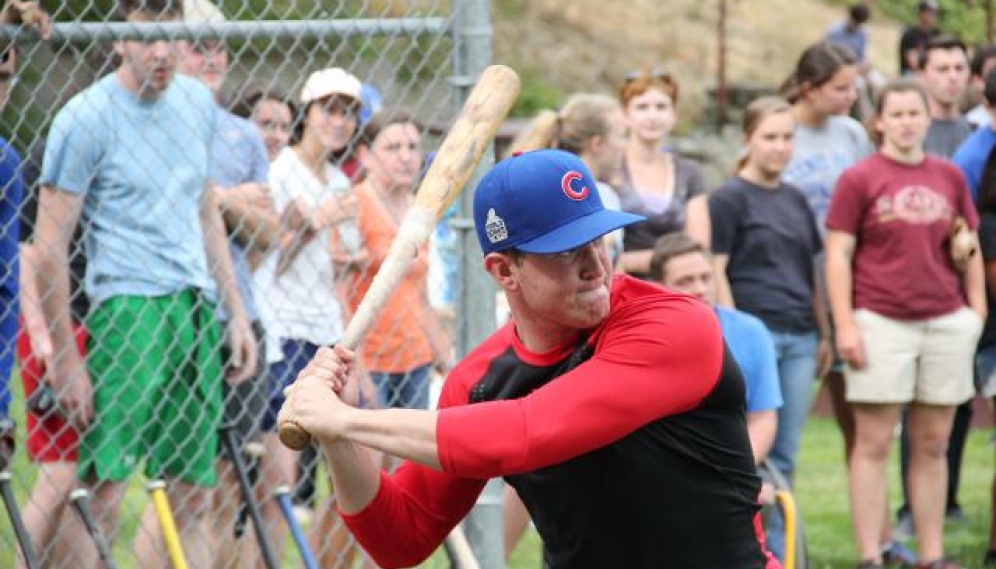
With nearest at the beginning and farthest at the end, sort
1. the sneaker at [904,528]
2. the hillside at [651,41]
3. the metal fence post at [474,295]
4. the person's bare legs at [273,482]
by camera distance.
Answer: the metal fence post at [474,295]
the person's bare legs at [273,482]
the sneaker at [904,528]
the hillside at [651,41]

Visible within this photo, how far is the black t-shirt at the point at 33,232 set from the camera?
205 inches

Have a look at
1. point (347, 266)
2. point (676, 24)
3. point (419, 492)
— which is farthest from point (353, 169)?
point (676, 24)

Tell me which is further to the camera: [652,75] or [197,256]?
[652,75]

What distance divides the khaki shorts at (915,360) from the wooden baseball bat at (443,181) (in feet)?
9.68

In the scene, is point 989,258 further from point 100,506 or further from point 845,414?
point 100,506

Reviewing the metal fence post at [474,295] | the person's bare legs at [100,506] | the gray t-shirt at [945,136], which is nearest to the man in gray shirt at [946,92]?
the gray t-shirt at [945,136]

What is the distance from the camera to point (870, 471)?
21.6 ft

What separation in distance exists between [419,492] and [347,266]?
7.93ft

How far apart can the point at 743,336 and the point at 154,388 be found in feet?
6.50

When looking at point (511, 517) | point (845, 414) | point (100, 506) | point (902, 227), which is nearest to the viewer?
point (100, 506)

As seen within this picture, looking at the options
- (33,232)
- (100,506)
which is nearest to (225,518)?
(100,506)

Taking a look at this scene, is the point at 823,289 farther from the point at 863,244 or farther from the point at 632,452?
the point at 632,452

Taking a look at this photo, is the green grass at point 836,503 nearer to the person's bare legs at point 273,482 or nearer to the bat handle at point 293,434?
the person's bare legs at point 273,482

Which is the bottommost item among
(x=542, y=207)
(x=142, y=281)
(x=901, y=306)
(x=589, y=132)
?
(x=901, y=306)
